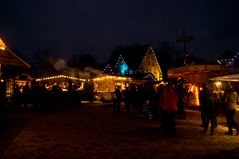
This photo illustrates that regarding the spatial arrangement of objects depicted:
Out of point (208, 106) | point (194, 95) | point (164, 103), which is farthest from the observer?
point (194, 95)

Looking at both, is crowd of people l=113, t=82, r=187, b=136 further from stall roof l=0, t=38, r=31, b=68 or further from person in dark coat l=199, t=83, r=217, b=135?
stall roof l=0, t=38, r=31, b=68

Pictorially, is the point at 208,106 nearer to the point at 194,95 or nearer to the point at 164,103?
the point at 164,103

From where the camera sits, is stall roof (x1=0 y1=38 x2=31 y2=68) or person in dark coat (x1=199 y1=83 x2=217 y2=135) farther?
stall roof (x1=0 y1=38 x2=31 y2=68)

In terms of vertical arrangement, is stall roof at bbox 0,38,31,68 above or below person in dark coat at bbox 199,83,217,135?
above

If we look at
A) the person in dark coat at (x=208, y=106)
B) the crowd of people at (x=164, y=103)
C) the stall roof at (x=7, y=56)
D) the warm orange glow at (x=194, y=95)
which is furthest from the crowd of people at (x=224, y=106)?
the warm orange glow at (x=194, y=95)

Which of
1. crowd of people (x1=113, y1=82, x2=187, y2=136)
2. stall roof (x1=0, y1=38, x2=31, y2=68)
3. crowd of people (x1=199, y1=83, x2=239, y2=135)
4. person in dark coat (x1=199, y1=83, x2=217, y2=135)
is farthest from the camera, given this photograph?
stall roof (x1=0, y1=38, x2=31, y2=68)

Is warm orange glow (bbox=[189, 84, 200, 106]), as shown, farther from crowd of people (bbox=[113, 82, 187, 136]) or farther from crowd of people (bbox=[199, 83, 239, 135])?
crowd of people (bbox=[199, 83, 239, 135])

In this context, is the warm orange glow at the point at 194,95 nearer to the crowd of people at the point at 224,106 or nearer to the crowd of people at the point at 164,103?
the crowd of people at the point at 164,103

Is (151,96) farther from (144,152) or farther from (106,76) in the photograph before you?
(106,76)

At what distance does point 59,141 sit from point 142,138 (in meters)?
2.67

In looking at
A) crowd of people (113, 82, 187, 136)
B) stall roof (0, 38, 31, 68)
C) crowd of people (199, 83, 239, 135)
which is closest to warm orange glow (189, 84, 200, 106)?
crowd of people (113, 82, 187, 136)

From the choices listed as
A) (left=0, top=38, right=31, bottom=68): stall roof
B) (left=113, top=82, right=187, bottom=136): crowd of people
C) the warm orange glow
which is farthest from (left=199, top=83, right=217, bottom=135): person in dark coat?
the warm orange glow

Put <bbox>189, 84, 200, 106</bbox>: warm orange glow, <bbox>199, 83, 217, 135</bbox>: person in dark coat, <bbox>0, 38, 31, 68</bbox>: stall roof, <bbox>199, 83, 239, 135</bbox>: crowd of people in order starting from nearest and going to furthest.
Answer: <bbox>199, 83, 239, 135</bbox>: crowd of people
<bbox>199, 83, 217, 135</bbox>: person in dark coat
<bbox>0, 38, 31, 68</bbox>: stall roof
<bbox>189, 84, 200, 106</bbox>: warm orange glow

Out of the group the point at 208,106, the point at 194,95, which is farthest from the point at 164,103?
the point at 194,95
